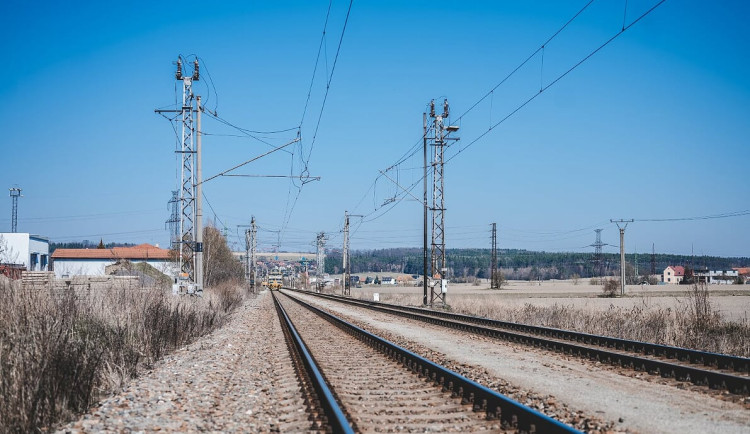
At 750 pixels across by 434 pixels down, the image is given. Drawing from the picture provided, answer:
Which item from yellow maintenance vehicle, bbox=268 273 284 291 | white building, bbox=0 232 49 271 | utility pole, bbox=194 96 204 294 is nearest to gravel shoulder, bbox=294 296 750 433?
utility pole, bbox=194 96 204 294

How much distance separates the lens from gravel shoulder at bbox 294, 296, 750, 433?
302 inches

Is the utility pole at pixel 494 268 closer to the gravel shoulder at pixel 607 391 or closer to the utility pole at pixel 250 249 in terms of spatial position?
the utility pole at pixel 250 249

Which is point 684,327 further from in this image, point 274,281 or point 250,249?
point 274,281

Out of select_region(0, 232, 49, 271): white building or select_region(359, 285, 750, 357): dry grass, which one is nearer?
select_region(359, 285, 750, 357): dry grass

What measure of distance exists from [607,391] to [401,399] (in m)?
3.28

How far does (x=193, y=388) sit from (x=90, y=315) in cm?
501

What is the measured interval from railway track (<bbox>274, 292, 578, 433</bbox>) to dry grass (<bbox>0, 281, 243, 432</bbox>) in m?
3.14

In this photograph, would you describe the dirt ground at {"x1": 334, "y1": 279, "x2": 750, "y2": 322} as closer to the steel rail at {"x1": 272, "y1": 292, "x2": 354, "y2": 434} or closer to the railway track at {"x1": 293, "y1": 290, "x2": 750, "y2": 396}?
the railway track at {"x1": 293, "y1": 290, "x2": 750, "y2": 396}

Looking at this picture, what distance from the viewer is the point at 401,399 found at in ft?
29.7

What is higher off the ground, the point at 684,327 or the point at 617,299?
the point at 684,327

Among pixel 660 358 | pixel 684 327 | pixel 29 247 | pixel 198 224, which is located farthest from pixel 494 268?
pixel 660 358

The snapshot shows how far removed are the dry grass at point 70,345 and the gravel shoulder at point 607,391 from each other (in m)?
6.43

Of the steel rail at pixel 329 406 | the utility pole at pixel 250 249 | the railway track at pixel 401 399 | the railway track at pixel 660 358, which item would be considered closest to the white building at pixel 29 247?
the utility pole at pixel 250 249

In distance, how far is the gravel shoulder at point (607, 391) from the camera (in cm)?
768
